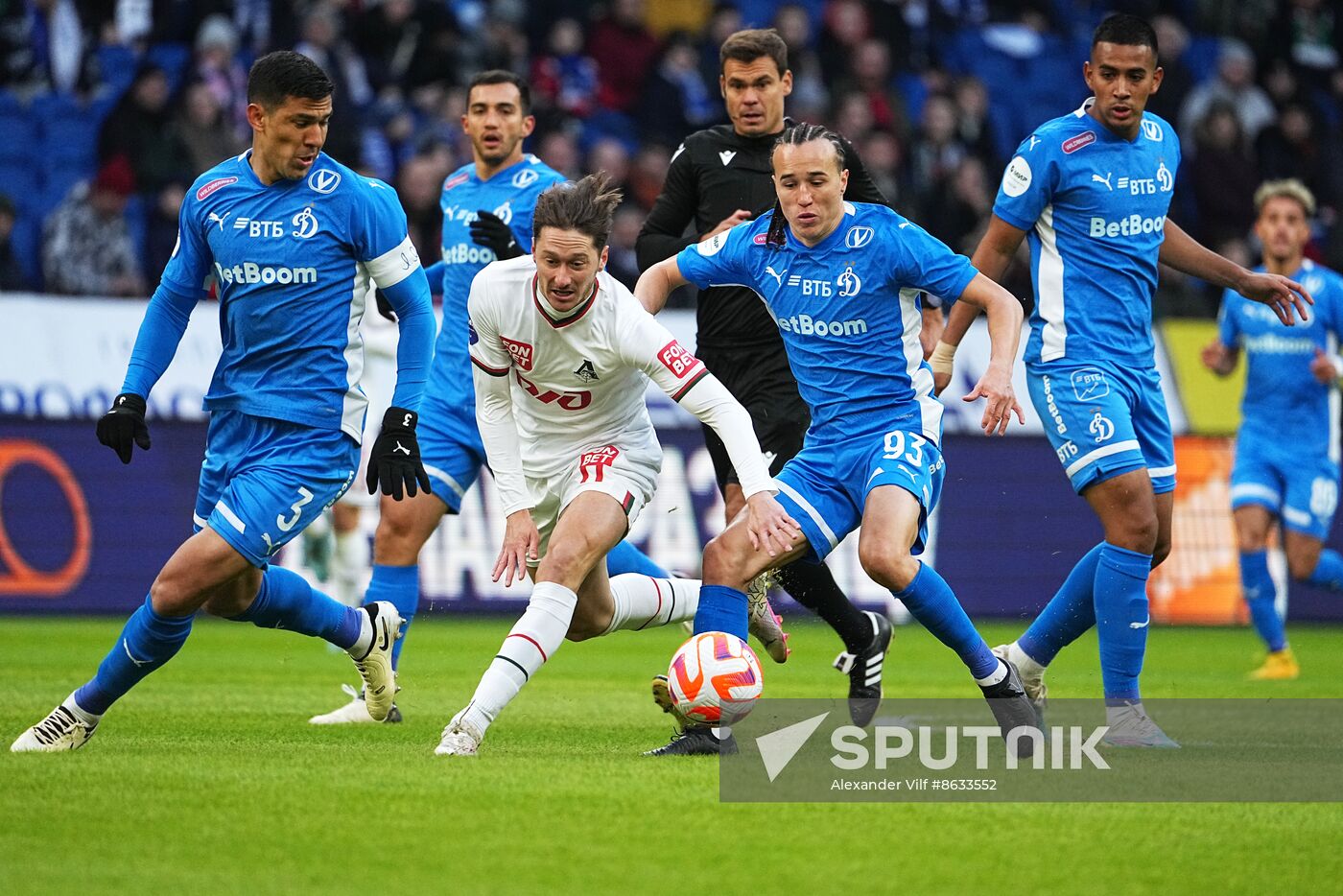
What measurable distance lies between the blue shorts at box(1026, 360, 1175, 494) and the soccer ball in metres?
1.61

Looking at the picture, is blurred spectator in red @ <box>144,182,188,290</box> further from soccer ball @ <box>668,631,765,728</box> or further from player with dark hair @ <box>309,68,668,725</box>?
soccer ball @ <box>668,631,765,728</box>

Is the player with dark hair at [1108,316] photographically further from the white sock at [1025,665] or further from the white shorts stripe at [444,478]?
the white shorts stripe at [444,478]

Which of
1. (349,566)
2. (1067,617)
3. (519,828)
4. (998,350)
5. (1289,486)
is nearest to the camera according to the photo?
(519,828)

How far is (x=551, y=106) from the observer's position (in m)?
17.0

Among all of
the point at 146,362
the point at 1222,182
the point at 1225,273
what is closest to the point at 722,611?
the point at 146,362

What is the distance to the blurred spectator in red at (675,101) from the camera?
17.1 m

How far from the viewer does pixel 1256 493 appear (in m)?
11.7

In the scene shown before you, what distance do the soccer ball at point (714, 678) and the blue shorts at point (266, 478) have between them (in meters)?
1.54

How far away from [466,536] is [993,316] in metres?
7.75

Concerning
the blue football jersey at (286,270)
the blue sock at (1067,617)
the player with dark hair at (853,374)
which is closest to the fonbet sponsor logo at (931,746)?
the player with dark hair at (853,374)

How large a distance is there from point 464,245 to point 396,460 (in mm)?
2161

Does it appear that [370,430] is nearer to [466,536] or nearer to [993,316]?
[466,536]

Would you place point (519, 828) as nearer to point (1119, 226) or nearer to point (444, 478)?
point (444, 478)

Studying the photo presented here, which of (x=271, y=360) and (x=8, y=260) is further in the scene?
(x=8, y=260)
